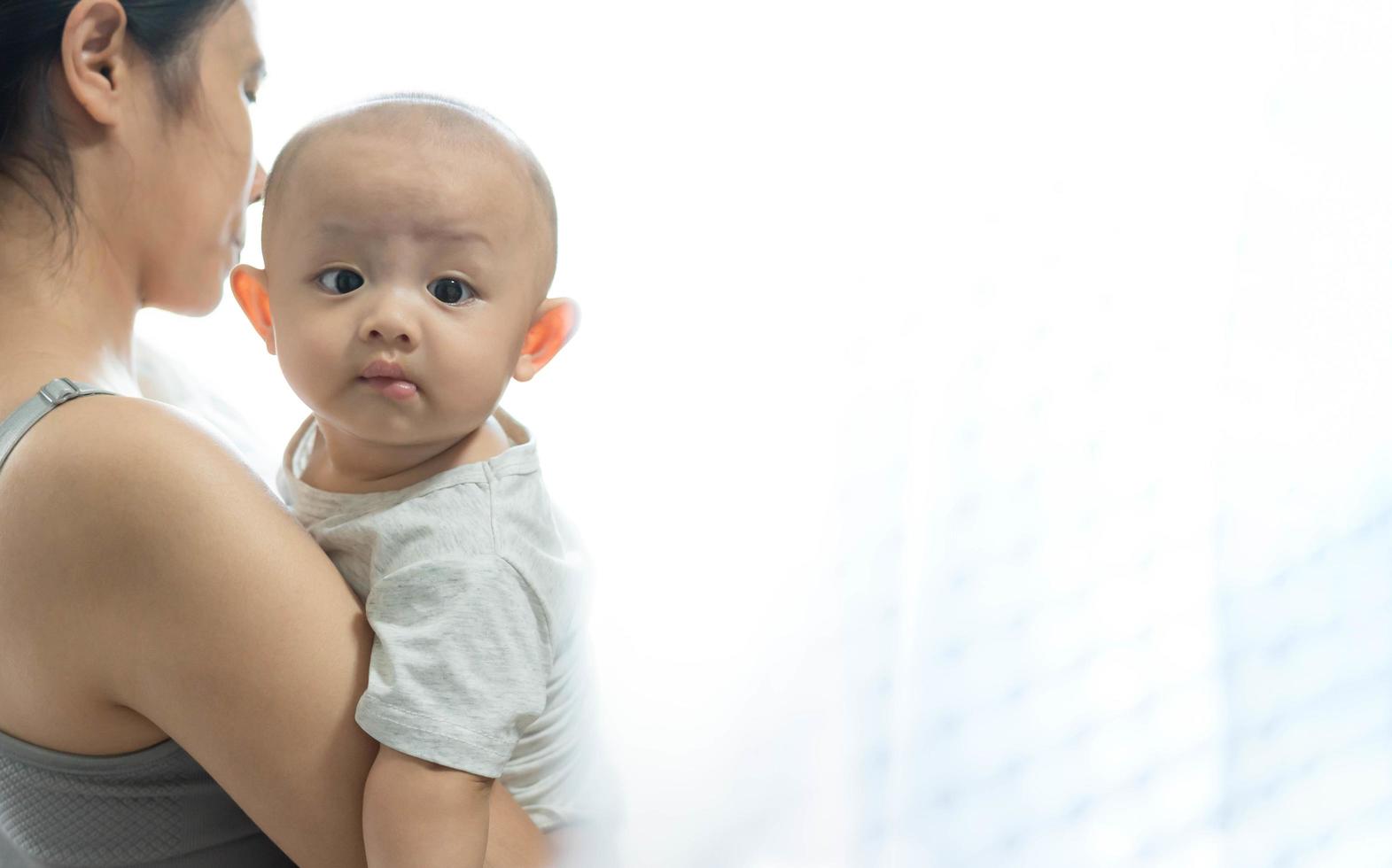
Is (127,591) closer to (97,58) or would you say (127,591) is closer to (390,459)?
(390,459)

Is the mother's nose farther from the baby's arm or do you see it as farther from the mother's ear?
the baby's arm

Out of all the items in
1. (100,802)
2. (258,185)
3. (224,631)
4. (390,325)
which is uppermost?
(258,185)

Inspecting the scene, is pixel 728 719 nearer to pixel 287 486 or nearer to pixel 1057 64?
pixel 287 486

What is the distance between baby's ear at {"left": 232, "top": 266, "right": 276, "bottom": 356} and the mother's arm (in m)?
0.18

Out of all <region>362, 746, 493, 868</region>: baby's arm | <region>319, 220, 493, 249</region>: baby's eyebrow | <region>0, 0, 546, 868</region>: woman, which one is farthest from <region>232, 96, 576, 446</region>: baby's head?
<region>362, 746, 493, 868</region>: baby's arm

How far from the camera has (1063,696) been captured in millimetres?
1104

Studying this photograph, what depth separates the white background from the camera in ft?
3.15

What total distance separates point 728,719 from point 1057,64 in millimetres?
791

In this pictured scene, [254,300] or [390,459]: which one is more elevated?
[254,300]

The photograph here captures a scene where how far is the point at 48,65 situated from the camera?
3.21ft

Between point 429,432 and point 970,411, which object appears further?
point 970,411

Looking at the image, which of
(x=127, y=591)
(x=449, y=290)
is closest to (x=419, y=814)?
(x=127, y=591)

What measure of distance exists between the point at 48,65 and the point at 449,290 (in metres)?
0.41

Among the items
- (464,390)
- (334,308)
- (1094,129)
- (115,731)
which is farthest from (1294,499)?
(115,731)
